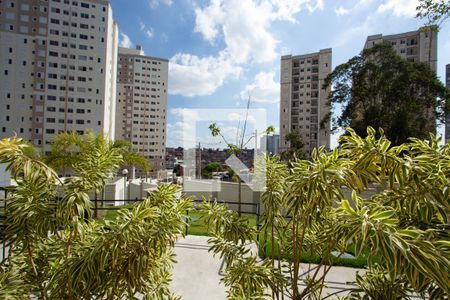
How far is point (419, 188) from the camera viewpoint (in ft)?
4.13

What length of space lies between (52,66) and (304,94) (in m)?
36.1

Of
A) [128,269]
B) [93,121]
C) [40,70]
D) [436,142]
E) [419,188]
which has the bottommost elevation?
[128,269]

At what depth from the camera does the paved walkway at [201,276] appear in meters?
3.05

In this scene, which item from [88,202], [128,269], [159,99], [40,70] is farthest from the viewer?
[159,99]

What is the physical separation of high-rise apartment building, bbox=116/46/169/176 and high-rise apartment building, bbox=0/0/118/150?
17.0 meters

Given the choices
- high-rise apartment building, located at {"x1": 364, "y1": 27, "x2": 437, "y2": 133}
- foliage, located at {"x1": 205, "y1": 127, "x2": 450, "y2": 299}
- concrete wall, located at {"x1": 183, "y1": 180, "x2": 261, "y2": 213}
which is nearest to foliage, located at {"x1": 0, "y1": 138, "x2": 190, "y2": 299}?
foliage, located at {"x1": 205, "y1": 127, "x2": 450, "y2": 299}

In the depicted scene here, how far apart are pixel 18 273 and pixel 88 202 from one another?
654 millimetres

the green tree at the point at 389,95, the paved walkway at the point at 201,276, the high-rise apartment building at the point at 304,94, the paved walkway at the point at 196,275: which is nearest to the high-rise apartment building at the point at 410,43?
the high-rise apartment building at the point at 304,94

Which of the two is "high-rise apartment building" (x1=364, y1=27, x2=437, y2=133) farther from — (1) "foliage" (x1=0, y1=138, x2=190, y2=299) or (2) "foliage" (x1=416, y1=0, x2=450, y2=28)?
(1) "foliage" (x1=0, y1=138, x2=190, y2=299)

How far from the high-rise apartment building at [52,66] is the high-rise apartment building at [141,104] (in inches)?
671

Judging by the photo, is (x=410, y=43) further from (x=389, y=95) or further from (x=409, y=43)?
(x=389, y=95)

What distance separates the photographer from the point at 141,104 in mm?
51000

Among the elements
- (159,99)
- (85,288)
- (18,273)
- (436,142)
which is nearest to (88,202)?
(85,288)

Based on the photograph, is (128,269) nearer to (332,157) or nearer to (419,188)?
(332,157)
